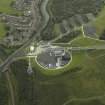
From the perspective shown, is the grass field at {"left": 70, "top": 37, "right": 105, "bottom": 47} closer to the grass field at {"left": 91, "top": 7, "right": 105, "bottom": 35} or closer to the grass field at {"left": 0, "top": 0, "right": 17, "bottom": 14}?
the grass field at {"left": 91, "top": 7, "right": 105, "bottom": 35}

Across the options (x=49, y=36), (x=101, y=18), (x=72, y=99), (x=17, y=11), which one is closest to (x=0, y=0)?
(x=17, y=11)

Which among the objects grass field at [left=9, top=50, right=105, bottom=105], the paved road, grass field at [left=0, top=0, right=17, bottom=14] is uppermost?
grass field at [left=0, top=0, right=17, bottom=14]

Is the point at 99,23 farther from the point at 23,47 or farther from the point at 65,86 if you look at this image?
the point at 65,86

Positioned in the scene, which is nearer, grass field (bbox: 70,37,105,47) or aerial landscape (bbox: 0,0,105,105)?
aerial landscape (bbox: 0,0,105,105)

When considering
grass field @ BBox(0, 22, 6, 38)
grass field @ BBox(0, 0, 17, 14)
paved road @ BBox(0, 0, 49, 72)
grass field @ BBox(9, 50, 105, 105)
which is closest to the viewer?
grass field @ BBox(9, 50, 105, 105)

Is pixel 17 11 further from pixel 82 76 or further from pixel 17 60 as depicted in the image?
pixel 82 76

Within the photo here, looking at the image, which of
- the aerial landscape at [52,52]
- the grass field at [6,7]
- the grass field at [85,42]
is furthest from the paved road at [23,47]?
the grass field at [85,42]

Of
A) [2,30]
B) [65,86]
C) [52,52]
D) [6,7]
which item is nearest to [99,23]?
[52,52]

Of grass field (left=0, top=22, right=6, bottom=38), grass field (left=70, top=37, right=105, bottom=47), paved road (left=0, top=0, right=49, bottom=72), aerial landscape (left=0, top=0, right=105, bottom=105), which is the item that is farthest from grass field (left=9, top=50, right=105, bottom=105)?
grass field (left=0, top=22, right=6, bottom=38)
